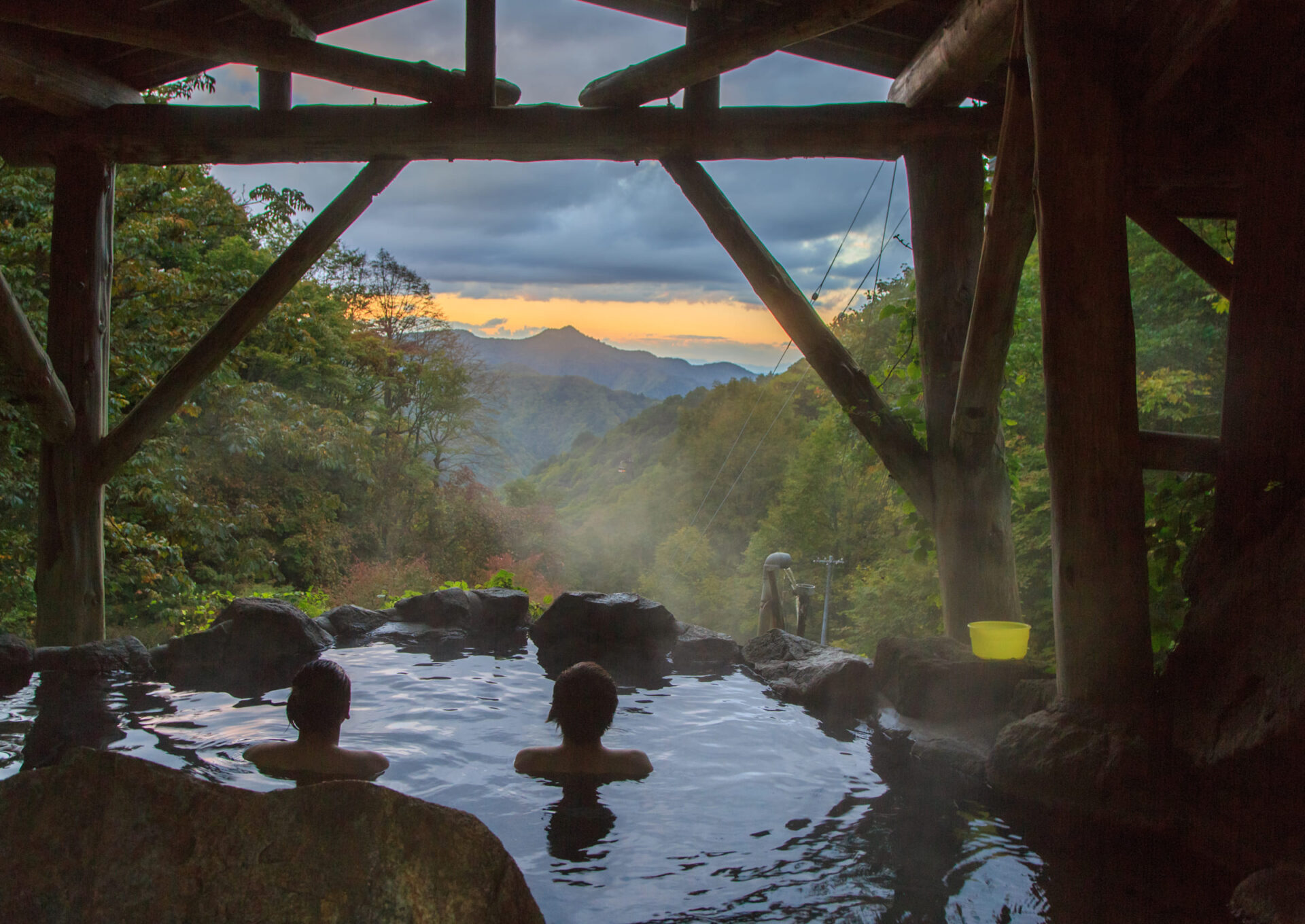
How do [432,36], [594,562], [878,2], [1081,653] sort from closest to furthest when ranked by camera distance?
[1081,653]
[878,2]
[432,36]
[594,562]

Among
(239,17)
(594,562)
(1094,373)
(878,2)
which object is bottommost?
(594,562)

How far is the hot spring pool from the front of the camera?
7.41ft

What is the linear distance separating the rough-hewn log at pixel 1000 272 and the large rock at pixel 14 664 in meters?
4.72

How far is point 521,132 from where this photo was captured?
427 centimetres

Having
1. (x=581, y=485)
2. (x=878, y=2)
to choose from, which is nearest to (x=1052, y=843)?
(x=878, y=2)

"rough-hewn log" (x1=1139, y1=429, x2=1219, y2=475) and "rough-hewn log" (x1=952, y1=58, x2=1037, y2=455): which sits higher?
"rough-hewn log" (x1=952, y1=58, x2=1037, y2=455)

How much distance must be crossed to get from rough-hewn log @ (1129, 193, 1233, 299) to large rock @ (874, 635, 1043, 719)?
1760mm

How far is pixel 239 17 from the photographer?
4.34 meters

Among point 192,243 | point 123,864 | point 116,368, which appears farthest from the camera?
point 192,243

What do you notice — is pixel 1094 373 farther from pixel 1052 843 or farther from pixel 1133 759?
pixel 1052 843

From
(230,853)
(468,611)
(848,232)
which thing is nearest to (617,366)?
(848,232)

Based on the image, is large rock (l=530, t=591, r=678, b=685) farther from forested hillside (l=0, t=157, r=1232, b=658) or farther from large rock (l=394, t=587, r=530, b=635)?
forested hillside (l=0, t=157, r=1232, b=658)

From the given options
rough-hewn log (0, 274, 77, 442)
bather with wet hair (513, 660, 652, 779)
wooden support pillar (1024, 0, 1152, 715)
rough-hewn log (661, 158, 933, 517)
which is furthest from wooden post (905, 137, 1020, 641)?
rough-hewn log (0, 274, 77, 442)

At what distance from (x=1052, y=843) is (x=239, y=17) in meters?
5.16
